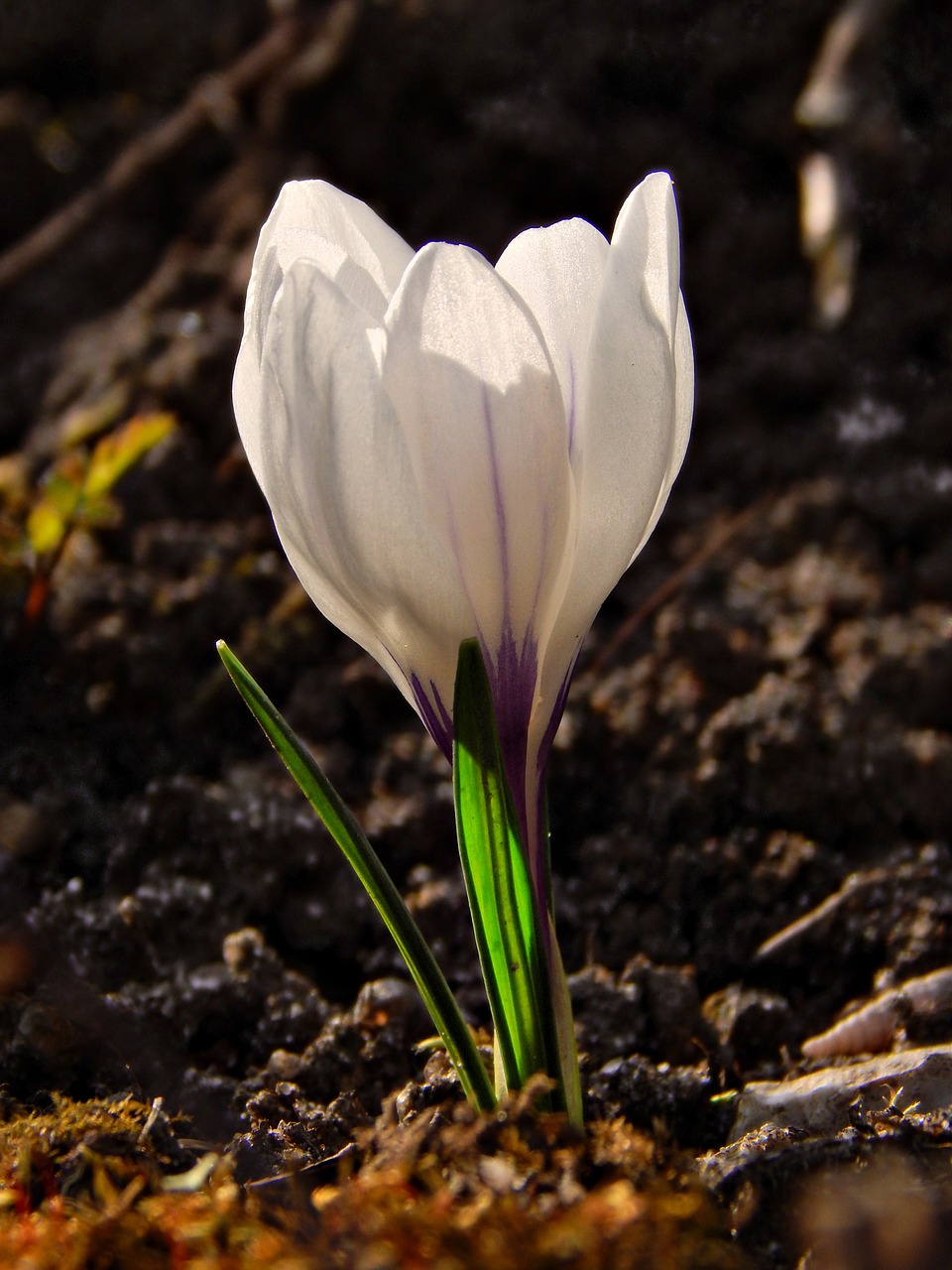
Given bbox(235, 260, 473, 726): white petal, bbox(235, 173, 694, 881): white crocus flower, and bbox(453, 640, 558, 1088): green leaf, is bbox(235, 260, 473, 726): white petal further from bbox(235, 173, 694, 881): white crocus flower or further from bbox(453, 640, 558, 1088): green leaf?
bbox(453, 640, 558, 1088): green leaf

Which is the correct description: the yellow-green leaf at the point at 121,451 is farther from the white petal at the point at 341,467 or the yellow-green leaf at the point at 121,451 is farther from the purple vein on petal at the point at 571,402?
the purple vein on petal at the point at 571,402

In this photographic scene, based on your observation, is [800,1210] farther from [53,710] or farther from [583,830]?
[53,710]

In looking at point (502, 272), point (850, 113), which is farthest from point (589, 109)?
point (502, 272)

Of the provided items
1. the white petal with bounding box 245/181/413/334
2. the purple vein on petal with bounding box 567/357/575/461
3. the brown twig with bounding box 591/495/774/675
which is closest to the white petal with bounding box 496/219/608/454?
the purple vein on petal with bounding box 567/357/575/461

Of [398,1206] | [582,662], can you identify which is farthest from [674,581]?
[398,1206]

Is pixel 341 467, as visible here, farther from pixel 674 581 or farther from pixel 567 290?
pixel 674 581
